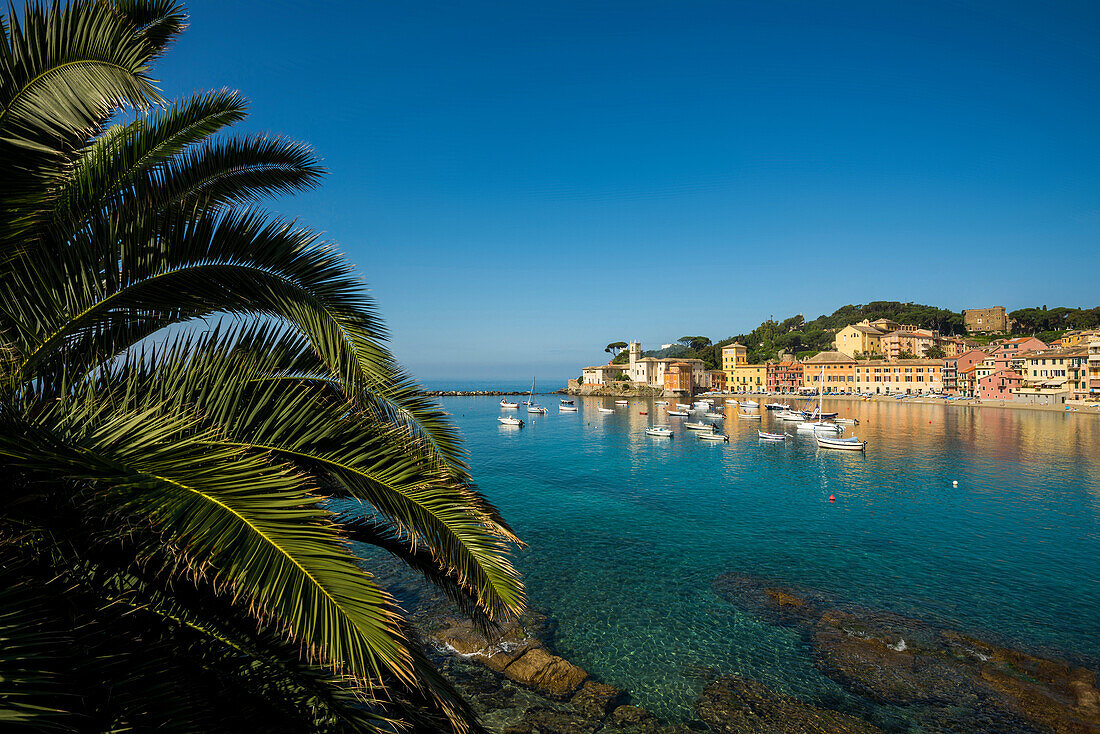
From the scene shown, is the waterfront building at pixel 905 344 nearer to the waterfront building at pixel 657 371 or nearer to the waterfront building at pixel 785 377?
the waterfront building at pixel 785 377

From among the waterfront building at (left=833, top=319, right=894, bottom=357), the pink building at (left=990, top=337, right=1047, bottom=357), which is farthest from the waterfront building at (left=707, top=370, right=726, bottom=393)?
the pink building at (left=990, top=337, right=1047, bottom=357)

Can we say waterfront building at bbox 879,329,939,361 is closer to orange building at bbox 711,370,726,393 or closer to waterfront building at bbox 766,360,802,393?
waterfront building at bbox 766,360,802,393

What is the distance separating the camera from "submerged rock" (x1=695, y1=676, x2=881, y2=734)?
10.2 metres

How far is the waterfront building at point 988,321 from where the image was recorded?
440 ft

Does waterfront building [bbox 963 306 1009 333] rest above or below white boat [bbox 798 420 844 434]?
above

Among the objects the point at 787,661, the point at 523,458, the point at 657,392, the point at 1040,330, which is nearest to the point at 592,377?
the point at 657,392

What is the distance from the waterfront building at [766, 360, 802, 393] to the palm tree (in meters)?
124

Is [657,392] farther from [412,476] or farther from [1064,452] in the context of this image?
[412,476]

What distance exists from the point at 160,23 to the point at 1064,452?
58.2m

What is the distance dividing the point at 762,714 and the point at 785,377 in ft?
385

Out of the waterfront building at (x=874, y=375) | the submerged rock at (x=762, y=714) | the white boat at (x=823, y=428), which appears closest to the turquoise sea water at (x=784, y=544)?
the submerged rock at (x=762, y=714)

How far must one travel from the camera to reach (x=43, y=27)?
3.60 metres

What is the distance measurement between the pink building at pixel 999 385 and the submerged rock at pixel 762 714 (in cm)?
10540

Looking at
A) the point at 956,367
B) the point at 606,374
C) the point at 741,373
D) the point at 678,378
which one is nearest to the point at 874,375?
the point at 956,367
